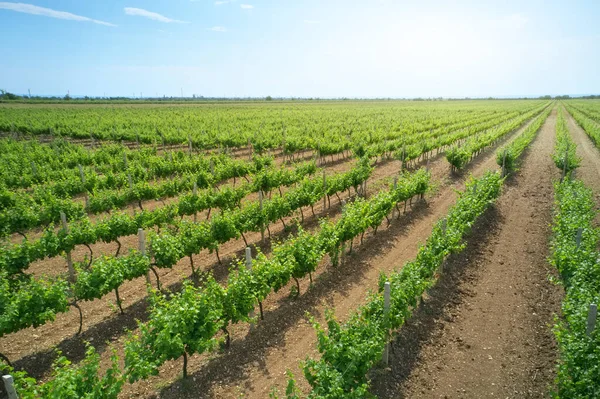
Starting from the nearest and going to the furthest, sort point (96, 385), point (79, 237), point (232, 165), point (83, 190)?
point (96, 385), point (79, 237), point (83, 190), point (232, 165)

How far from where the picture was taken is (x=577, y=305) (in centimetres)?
697

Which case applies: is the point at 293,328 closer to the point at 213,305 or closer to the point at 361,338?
the point at 213,305

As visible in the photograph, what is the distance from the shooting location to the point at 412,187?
15.5m

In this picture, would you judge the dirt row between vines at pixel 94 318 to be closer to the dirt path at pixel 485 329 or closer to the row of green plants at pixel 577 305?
the dirt path at pixel 485 329

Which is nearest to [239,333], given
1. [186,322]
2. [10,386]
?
[186,322]

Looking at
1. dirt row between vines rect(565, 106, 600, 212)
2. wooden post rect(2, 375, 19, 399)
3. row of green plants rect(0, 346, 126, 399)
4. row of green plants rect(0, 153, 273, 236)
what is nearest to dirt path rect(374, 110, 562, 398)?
row of green plants rect(0, 346, 126, 399)

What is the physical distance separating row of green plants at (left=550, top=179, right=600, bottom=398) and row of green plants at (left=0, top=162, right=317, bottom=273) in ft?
36.3

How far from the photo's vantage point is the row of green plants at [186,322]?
511 cm

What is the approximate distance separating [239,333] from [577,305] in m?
7.32

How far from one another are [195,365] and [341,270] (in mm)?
5374

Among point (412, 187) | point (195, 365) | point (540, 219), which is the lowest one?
point (195, 365)

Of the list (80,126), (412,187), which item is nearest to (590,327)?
(412,187)

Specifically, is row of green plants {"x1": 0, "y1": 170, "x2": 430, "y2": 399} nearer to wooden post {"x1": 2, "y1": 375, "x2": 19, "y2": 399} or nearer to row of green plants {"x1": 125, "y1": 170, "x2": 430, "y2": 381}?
row of green plants {"x1": 125, "y1": 170, "x2": 430, "y2": 381}

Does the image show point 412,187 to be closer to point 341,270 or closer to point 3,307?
point 341,270
